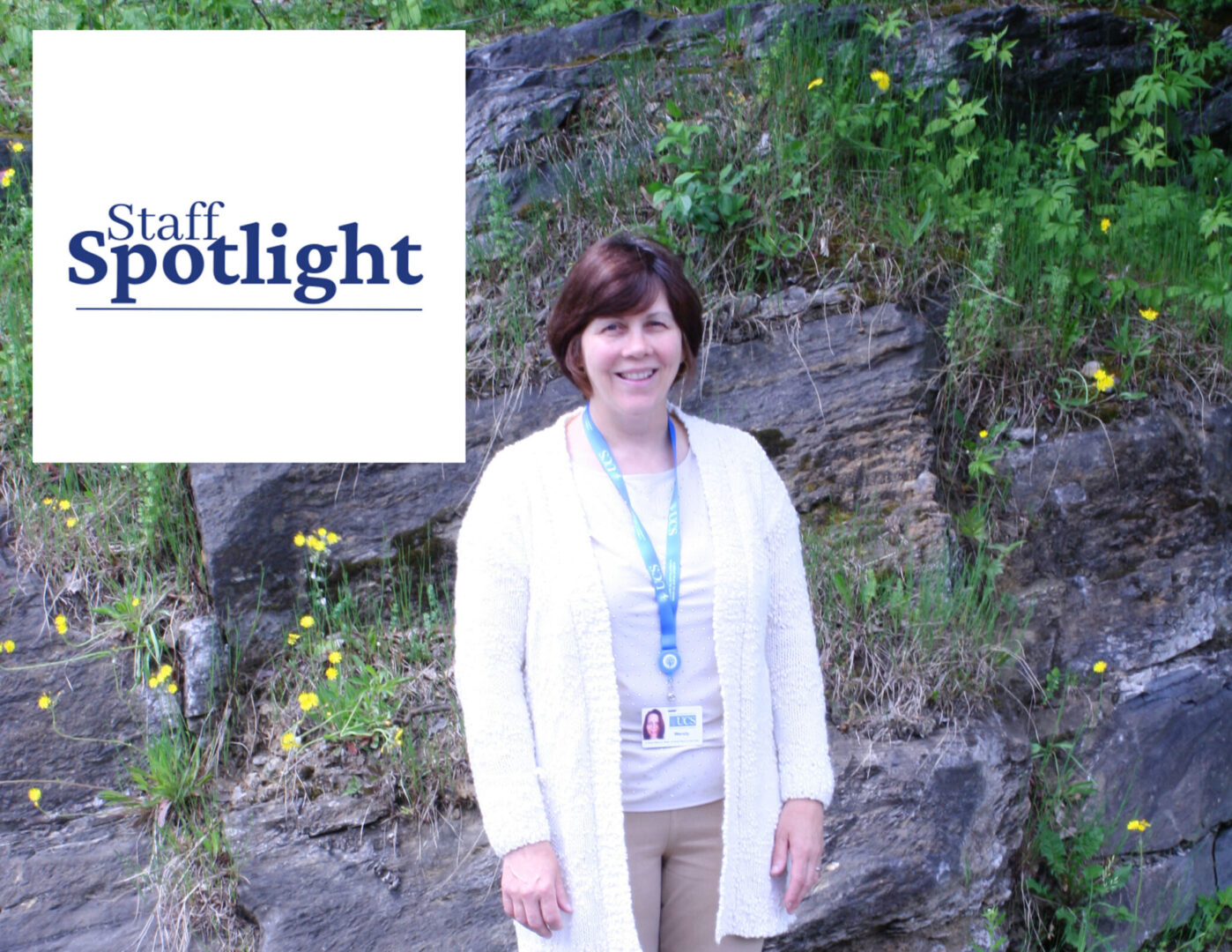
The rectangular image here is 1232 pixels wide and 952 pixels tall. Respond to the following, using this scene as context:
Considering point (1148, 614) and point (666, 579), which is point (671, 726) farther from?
point (1148, 614)

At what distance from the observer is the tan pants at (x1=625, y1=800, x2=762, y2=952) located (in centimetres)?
205

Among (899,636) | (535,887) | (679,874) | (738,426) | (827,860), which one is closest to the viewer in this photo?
(535,887)

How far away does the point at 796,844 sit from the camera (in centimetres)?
213

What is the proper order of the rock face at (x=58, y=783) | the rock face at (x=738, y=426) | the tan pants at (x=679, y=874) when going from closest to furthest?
the tan pants at (x=679, y=874) → the rock face at (x=58, y=783) → the rock face at (x=738, y=426)

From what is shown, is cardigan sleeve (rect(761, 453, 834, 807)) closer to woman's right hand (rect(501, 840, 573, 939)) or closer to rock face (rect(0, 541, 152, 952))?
woman's right hand (rect(501, 840, 573, 939))

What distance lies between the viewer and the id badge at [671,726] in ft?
6.63

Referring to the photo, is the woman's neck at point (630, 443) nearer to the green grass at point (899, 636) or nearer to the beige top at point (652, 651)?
the beige top at point (652, 651)

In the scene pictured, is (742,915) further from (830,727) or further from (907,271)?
(907,271)

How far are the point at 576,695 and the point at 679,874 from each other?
0.47 meters

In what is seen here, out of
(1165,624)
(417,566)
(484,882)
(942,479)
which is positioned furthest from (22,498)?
(1165,624)

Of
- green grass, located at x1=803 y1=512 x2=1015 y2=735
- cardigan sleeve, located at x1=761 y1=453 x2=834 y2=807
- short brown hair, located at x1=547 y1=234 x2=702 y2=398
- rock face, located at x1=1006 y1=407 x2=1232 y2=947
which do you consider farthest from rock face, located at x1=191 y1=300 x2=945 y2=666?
short brown hair, located at x1=547 y1=234 x2=702 y2=398

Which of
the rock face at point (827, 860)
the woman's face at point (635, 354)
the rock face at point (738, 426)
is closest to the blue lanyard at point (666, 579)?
the woman's face at point (635, 354)

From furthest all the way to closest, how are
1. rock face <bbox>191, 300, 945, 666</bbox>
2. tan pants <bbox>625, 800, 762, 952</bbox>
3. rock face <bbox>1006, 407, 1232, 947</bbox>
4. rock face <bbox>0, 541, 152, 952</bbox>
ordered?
1. rock face <bbox>191, 300, 945, 666</bbox>
2. rock face <bbox>1006, 407, 1232, 947</bbox>
3. rock face <bbox>0, 541, 152, 952</bbox>
4. tan pants <bbox>625, 800, 762, 952</bbox>

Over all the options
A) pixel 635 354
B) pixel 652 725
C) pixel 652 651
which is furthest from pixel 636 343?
pixel 652 725
